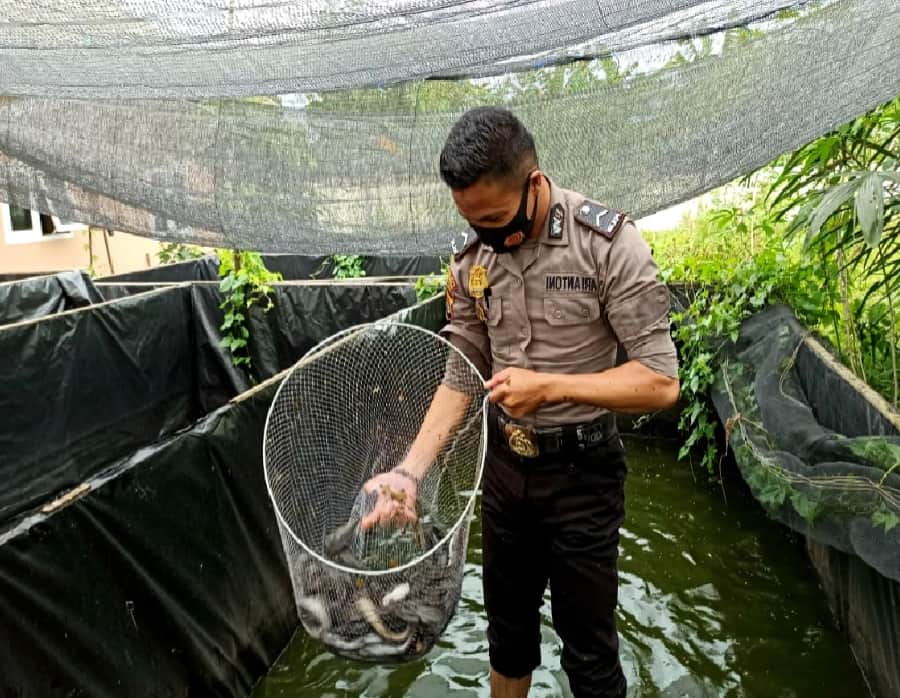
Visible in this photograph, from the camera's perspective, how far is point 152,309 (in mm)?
5031

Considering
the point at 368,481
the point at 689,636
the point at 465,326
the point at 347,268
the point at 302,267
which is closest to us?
the point at 368,481

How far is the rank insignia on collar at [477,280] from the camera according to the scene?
71.8 inches

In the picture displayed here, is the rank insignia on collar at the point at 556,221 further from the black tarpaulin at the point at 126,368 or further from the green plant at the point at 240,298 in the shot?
the green plant at the point at 240,298

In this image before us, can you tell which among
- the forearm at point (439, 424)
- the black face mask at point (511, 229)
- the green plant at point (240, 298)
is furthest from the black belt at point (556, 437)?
the green plant at point (240, 298)

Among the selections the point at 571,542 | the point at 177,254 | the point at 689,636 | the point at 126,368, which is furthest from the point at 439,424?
the point at 177,254

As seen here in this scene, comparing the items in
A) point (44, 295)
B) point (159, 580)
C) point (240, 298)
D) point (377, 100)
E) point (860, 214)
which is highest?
point (377, 100)

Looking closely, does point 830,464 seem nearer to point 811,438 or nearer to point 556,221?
point 811,438

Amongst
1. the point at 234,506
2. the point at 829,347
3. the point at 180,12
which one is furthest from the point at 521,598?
the point at 829,347

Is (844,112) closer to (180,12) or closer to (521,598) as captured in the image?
(521,598)

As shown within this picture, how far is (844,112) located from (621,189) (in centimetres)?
68

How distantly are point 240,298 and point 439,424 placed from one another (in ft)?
12.7

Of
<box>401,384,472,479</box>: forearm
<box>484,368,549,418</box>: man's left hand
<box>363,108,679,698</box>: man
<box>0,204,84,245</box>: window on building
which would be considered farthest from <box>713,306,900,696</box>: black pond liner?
<box>0,204,84,245</box>: window on building

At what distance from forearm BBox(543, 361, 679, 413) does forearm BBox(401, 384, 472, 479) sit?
33 cm

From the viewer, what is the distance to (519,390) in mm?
1525
